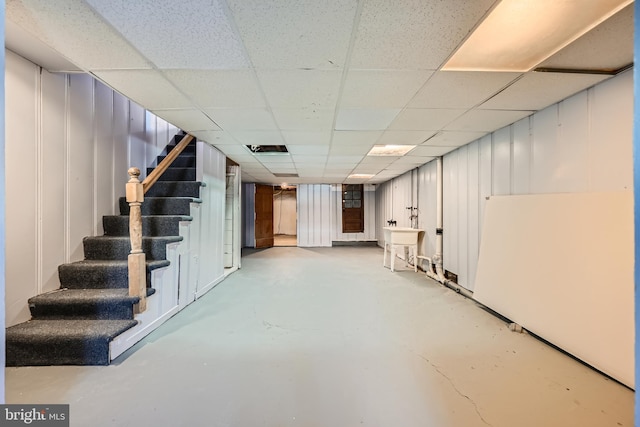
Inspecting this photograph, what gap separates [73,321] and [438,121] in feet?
12.1

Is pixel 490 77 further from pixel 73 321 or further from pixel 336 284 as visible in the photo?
pixel 73 321

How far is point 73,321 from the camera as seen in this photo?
6.59 ft

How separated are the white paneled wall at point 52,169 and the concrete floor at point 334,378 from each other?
83cm

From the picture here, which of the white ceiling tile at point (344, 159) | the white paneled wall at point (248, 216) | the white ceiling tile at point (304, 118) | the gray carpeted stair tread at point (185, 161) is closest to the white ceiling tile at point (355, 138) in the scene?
the white ceiling tile at point (304, 118)

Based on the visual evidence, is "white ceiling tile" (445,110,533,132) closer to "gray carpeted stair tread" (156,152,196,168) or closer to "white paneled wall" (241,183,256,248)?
"gray carpeted stair tread" (156,152,196,168)

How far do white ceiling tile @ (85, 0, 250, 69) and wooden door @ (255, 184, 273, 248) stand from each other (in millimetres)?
6382

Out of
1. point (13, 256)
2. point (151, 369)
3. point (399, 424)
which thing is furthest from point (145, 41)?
point (399, 424)

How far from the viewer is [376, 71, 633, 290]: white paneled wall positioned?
69.6 inches

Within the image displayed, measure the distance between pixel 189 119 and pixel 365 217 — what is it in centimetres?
691

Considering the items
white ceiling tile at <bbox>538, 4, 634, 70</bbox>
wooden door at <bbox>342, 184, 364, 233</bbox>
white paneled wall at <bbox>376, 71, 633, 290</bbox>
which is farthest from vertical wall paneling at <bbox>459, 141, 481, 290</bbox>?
wooden door at <bbox>342, 184, 364, 233</bbox>

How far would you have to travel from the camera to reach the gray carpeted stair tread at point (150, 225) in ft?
9.02

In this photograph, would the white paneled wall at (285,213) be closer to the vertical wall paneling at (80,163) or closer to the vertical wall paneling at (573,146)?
the vertical wall paneling at (80,163)
